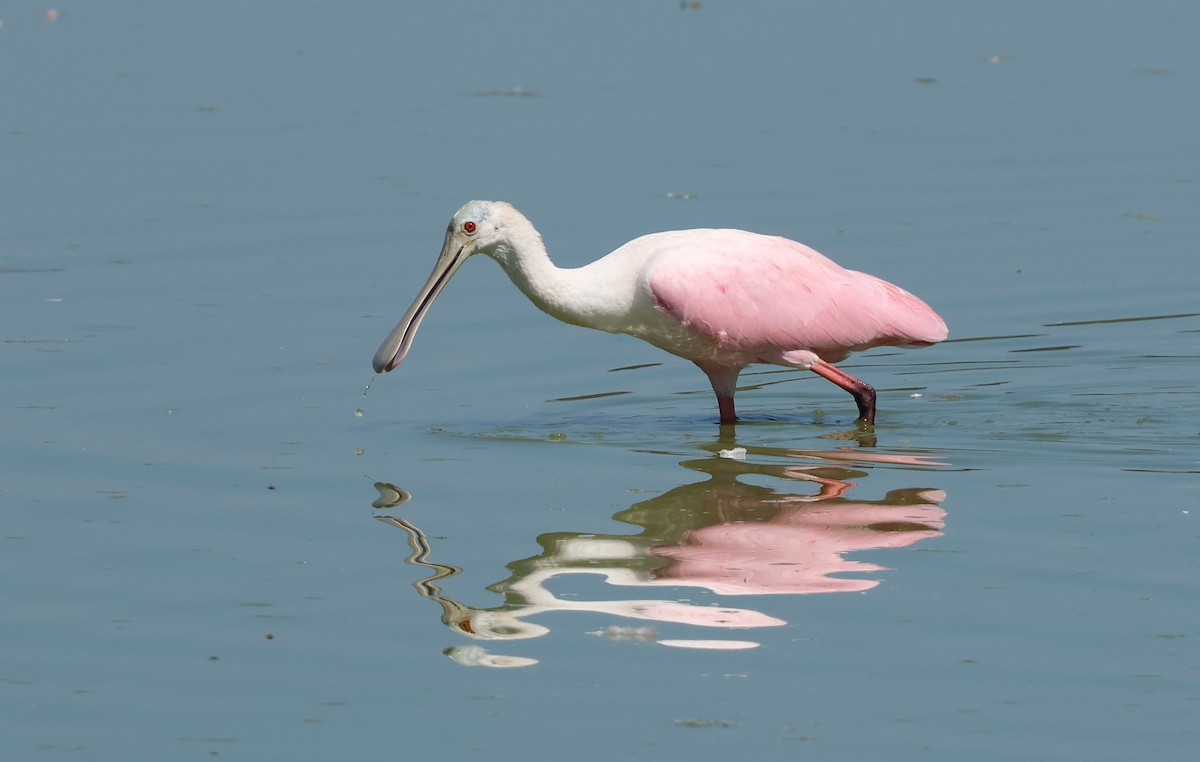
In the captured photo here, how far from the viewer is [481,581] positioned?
25.9 ft

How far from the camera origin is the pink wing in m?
10.2

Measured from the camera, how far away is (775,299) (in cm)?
1052

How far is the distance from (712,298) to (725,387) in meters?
0.71

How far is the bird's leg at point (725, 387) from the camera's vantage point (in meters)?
10.8

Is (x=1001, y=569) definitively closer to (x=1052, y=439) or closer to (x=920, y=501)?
(x=920, y=501)

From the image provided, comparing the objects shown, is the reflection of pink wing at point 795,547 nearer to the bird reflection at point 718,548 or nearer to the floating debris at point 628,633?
the bird reflection at point 718,548

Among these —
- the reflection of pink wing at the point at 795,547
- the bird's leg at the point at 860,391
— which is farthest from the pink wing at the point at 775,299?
the reflection of pink wing at the point at 795,547

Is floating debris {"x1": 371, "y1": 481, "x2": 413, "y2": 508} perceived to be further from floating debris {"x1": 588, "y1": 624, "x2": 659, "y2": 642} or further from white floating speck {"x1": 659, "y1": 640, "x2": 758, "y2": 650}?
white floating speck {"x1": 659, "y1": 640, "x2": 758, "y2": 650}

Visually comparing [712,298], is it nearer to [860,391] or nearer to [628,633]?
[860,391]

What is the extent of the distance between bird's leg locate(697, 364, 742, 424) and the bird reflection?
79 centimetres

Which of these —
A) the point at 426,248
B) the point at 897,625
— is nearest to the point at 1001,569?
→ the point at 897,625

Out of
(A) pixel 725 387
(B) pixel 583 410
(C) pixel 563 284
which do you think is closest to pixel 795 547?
(C) pixel 563 284

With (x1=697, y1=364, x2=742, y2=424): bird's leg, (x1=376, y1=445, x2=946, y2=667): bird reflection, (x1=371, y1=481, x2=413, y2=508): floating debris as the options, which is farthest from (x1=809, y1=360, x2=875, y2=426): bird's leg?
(x1=371, y1=481, x2=413, y2=508): floating debris

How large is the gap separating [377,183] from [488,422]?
16.7ft
